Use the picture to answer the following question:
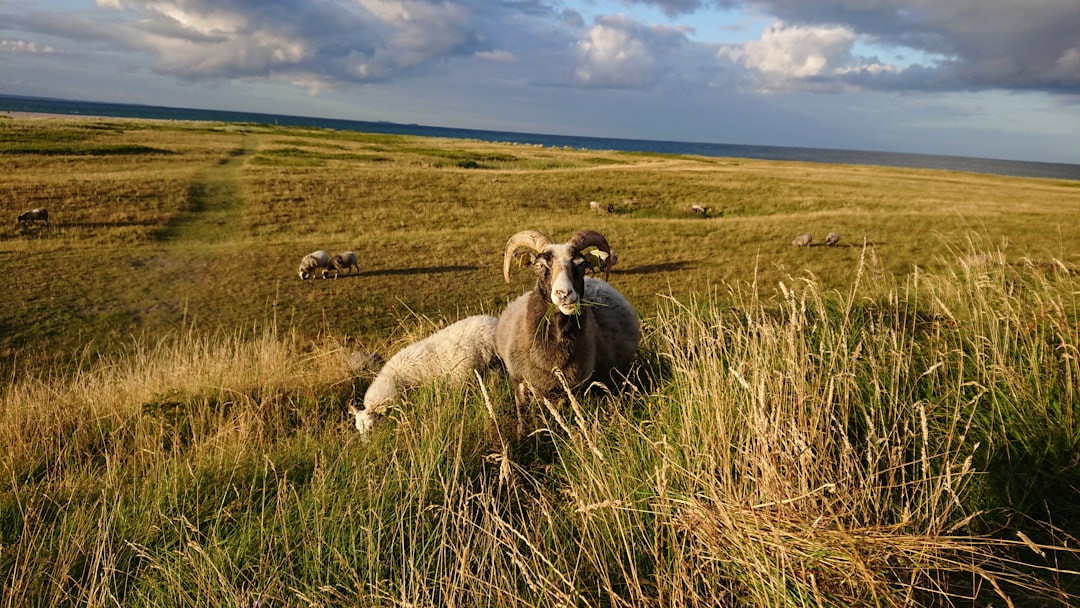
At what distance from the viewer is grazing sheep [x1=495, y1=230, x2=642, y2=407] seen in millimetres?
6129

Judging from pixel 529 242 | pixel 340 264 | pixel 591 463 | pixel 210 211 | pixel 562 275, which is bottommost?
pixel 340 264

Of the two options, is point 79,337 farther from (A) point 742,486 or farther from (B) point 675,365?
(A) point 742,486


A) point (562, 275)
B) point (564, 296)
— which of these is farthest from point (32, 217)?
point (564, 296)

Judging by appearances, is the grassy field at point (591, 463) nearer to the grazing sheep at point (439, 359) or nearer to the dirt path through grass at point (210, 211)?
the grazing sheep at point (439, 359)

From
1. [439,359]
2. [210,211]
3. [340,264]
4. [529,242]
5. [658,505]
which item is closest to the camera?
[658,505]

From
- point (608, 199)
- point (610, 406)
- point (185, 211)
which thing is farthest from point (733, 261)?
point (185, 211)

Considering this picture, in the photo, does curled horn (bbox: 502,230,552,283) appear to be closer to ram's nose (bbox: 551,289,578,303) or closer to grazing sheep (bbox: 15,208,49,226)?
ram's nose (bbox: 551,289,578,303)

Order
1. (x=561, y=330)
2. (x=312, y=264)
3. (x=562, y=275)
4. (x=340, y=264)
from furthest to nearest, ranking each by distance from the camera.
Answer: (x=340, y=264) < (x=312, y=264) < (x=561, y=330) < (x=562, y=275)

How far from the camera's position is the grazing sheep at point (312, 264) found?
62.4 feet

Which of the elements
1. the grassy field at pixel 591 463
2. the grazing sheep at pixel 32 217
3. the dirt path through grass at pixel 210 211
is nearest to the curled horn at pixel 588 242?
the grassy field at pixel 591 463

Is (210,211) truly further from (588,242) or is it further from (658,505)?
(658,505)

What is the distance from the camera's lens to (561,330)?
637cm

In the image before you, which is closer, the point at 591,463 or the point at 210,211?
the point at 591,463

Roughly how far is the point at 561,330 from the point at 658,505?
128 inches
